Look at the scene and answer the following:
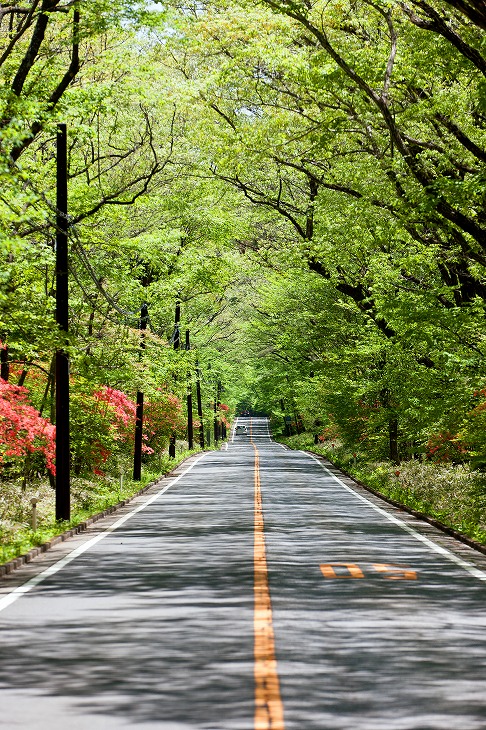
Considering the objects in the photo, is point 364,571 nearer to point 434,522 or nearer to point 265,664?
point 265,664

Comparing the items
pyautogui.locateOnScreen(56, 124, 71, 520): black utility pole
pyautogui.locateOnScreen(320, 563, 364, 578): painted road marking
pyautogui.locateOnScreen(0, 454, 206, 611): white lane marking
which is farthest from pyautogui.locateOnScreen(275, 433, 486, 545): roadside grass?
pyautogui.locateOnScreen(56, 124, 71, 520): black utility pole

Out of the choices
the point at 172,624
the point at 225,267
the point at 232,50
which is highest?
the point at 232,50

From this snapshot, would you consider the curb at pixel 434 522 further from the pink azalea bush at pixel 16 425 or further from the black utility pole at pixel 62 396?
the pink azalea bush at pixel 16 425

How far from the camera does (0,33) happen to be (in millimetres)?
26047

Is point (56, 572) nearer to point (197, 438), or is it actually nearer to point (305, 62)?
point (305, 62)

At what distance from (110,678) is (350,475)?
33.1 meters

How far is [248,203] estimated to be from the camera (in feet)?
118

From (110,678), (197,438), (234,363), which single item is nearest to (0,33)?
(110,678)

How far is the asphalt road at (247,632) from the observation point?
6.66m

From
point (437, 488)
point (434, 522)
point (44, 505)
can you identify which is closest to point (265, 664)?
point (434, 522)

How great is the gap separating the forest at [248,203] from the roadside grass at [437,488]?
132 mm

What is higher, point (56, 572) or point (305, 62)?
point (305, 62)

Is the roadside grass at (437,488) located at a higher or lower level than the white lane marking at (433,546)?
higher

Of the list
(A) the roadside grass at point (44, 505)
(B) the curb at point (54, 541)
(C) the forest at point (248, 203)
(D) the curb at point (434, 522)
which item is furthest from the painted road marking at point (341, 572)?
(C) the forest at point (248, 203)
